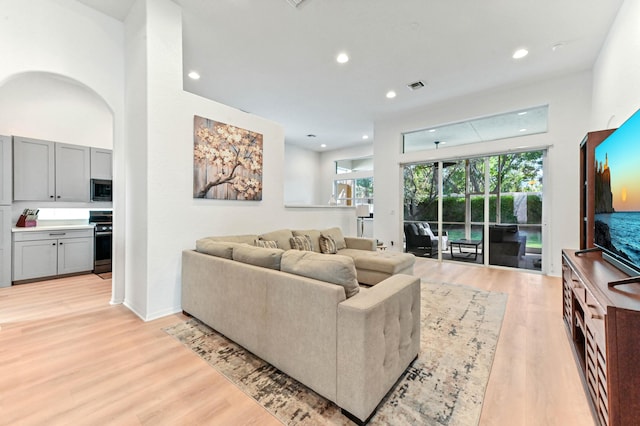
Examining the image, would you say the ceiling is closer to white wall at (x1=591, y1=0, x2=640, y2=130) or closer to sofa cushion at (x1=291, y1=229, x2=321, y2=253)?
white wall at (x1=591, y1=0, x2=640, y2=130)

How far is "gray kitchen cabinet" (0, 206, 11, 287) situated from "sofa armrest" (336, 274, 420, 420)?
5.10 meters

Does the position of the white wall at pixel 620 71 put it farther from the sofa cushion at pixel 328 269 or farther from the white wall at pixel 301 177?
the white wall at pixel 301 177

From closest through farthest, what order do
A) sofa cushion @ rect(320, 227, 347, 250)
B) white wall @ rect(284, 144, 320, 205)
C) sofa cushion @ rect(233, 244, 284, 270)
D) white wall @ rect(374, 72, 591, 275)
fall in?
sofa cushion @ rect(233, 244, 284, 270)
white wall @ rect(374, 72, 591, 275)
sofa cushion @ rect(320, 227, 347, 250)
white wall @ rect(284, 144, 320, 205)

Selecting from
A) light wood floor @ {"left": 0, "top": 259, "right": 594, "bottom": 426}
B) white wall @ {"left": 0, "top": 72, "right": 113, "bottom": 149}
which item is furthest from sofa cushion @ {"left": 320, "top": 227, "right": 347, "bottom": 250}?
white wall @ {"left": 0, "top": 72, "right": 113, "bottom": 149}

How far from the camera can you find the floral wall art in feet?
10.3

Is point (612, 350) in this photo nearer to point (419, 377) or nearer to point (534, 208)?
point (419, 377)

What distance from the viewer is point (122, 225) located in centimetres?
313

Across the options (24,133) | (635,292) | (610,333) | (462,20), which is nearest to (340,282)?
(610,333)

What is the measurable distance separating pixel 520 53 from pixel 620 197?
9.75 ft

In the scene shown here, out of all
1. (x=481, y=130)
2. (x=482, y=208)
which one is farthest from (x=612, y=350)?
(x=481, y=130)

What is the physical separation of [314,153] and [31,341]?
336 inches

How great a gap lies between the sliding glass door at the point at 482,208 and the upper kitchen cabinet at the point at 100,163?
6166 mm

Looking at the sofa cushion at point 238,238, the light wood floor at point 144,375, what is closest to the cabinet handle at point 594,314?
the light wood floor at point 144,375

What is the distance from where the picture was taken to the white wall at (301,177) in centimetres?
882
